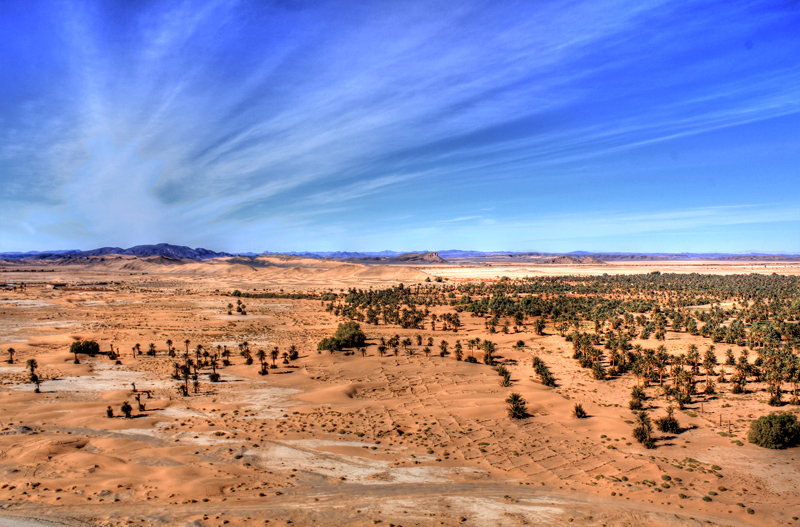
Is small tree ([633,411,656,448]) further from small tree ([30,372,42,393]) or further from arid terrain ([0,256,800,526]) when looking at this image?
small tree ([30,372,42,393])

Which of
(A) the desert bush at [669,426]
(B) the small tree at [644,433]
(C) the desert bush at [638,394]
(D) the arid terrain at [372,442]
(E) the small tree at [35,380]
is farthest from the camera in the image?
(E) the small tree at [35,380]

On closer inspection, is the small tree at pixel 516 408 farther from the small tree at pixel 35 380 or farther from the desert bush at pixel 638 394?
the small tree at pixel 35 380

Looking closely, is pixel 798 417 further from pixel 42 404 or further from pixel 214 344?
pixel 214 344

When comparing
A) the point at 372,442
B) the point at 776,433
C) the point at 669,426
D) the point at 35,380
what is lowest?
the point at 372,442

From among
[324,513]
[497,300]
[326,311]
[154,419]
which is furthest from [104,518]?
[497,300]

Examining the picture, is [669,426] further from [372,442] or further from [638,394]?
[372,442]

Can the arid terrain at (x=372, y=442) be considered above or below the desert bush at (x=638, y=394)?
below

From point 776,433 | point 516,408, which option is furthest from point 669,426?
point 516,408

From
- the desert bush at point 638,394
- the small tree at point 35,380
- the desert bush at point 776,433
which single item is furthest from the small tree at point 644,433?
the small tree at point 35,380
